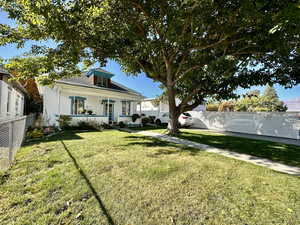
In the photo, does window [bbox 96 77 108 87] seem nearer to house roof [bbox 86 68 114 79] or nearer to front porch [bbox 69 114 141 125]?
house roof [bbox 86 68 114 79]

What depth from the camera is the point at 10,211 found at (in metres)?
2.47

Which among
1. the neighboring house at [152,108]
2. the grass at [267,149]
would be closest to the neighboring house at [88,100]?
the neighboring house at [152,108]

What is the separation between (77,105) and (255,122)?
1557 cm

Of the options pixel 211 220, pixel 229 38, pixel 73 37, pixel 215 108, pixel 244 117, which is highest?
pixel 229 38

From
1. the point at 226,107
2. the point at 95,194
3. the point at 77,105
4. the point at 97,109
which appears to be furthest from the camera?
the point at 226,107

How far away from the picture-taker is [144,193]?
2973mm

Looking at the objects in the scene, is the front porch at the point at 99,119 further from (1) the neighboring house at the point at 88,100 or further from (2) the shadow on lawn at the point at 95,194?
(2) the shadow on lawn at the point at 95,194

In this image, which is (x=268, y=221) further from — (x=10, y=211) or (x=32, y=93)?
(x=32, y=93)

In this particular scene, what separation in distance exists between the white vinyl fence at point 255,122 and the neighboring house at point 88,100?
834 centimetres

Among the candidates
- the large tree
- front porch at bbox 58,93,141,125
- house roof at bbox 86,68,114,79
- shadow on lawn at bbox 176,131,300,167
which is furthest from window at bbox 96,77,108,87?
shadow on lawn at bbox 176,131,300,167

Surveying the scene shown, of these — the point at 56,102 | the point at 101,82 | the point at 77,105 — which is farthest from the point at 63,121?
the point at 101,82

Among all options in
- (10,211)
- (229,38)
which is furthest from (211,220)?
(229,38)

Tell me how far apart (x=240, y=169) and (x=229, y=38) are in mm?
6555

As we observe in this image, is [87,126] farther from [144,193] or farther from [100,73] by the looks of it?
[144,193]
